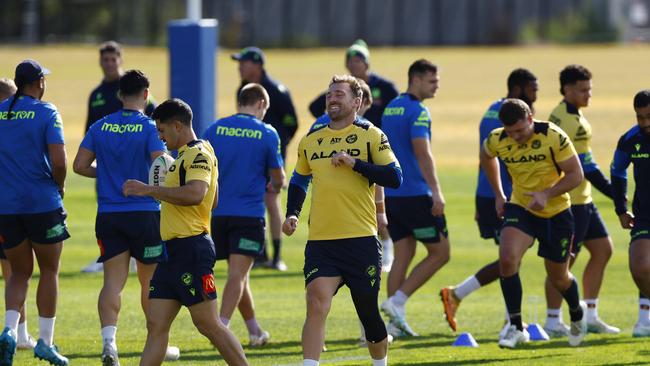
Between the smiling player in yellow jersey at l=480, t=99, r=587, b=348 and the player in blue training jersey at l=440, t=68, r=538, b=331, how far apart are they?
957mm

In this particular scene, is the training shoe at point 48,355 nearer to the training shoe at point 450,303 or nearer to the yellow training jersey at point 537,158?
the training shoe at point 450,303

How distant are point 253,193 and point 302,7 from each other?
248ft

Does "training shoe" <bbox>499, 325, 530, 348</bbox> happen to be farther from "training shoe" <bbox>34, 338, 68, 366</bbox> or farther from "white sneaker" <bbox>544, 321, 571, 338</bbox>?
"training shoe" <bbox>34, 338, 68, 366</bbox>

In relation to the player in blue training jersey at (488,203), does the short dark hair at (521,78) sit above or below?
above

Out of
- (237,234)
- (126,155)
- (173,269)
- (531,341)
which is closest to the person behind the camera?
(173,269)

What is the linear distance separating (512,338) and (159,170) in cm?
344

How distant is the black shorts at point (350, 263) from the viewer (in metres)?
8.34

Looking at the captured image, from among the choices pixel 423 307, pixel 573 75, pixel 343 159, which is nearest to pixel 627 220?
pixel 573 75

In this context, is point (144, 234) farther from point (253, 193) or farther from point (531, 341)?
point (531, 341)

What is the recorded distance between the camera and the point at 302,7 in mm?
84812

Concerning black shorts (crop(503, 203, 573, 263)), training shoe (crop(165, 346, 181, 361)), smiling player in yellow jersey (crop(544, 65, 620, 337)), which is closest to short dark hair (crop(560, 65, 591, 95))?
smiling player in yellow jersey (crop(544, 65, 620, 337))

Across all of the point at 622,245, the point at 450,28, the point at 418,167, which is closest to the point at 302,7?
the point at 450,28

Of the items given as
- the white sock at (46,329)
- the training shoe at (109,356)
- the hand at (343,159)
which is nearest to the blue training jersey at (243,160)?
the white sock at (46,329)

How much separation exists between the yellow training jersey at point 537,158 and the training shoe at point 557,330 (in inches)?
54.6
